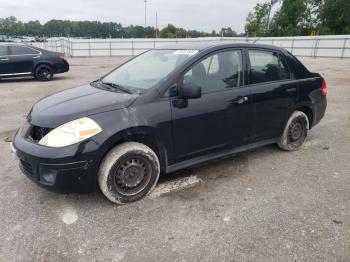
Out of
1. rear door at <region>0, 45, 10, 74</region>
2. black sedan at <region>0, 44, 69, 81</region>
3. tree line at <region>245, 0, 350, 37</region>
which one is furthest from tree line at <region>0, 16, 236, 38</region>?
rear door at <region>0, 45, 10, 74</region>

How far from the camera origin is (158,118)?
3.24 meters

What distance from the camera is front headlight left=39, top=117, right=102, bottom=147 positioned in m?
2.88

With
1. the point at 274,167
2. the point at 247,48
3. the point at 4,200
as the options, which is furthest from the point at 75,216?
the point at 247,48

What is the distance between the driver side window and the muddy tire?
1235mm

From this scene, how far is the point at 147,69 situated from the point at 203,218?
192cm

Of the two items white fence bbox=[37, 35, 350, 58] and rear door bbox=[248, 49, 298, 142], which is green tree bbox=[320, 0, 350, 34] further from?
rear door bbox=[248, 49, 298, 142]

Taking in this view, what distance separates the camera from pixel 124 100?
3.22 meters

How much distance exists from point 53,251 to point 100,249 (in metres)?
0.38

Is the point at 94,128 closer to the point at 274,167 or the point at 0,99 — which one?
the point at 274,167

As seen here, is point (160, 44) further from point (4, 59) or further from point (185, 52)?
point (185, 52)

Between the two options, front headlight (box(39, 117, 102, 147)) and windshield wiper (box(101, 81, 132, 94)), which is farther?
windshield wiper (box(101, 81, 132, 94))

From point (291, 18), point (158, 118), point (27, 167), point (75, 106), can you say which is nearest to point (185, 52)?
point (158, 118)

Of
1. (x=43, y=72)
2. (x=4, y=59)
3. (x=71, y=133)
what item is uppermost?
(x=71, y=133)

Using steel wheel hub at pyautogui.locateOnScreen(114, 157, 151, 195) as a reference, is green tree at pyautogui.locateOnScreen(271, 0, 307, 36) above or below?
above
